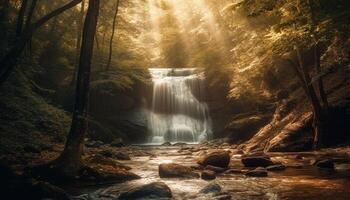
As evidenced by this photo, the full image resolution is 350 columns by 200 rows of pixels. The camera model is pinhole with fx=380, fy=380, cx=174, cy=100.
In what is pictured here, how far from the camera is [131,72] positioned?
2998cm

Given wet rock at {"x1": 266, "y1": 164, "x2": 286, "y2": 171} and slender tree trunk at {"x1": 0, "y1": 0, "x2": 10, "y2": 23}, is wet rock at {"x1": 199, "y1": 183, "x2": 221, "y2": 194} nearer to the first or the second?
wet rock at {"x1": 266, "y1": 164, "x2": 286, "y2": 171}

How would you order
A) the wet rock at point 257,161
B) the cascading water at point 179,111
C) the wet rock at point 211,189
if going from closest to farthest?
the wet rock at point 211,189 < the wet rock at point 257,161 < the cascading water at point 179,111

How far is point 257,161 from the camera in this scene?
476 inches

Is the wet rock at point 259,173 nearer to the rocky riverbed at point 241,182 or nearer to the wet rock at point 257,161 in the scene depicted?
the rocky riverbed at point 241,182

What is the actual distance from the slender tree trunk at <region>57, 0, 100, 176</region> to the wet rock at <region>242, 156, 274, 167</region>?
528cm

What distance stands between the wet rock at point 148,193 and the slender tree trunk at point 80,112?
241 cm

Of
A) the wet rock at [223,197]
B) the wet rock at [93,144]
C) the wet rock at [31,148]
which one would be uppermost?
the wet rock at [93,144]

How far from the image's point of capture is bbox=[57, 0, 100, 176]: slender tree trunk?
9.80 meters

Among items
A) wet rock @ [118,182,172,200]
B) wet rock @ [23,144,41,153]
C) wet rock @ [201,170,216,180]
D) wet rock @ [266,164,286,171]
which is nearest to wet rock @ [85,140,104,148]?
wet rock @ [23,144,41,153]

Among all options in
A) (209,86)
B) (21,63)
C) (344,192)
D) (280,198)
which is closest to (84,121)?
(280,198)

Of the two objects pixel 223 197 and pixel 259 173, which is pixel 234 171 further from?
pixel 223 197

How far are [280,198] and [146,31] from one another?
136 ft

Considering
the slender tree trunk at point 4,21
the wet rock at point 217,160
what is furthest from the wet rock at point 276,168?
the slender tree trunk at point 4,21

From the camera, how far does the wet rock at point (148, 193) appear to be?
7723 millimetres
